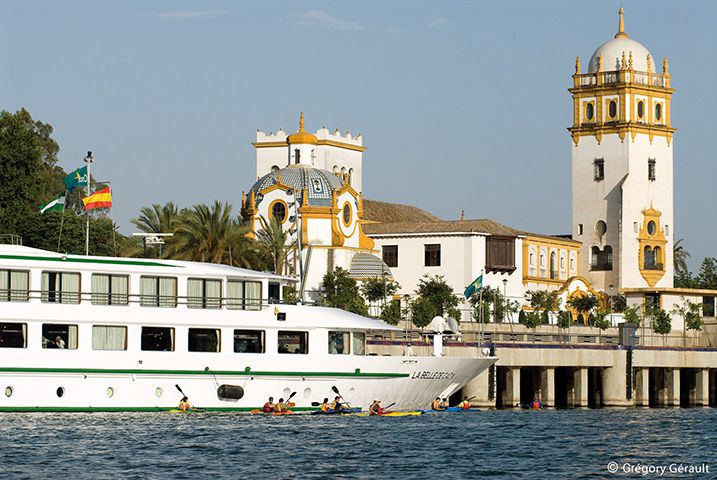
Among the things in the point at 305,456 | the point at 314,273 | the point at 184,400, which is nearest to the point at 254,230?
the point at 314,273

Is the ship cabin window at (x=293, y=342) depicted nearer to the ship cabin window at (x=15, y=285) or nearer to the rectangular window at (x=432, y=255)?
the ship cabin window at (x=15, y=285)

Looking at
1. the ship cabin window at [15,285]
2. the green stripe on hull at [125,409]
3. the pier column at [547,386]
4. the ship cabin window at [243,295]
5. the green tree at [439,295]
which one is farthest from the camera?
the green tree at [439,295]

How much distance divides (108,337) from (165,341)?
7.27 feet

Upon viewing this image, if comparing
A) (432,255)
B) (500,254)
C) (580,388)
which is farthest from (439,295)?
(580,388)

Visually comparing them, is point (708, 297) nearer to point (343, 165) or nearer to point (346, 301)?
point (343, 165)

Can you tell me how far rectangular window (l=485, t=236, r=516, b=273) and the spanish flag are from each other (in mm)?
59412

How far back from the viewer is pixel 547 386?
263ft

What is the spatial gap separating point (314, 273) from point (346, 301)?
48.8 ft

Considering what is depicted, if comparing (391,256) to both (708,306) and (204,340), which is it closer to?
(708,306)

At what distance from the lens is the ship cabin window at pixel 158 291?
57.6 meters

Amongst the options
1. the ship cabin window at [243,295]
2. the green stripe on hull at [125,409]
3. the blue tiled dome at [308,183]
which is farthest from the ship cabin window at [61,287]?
the blue tiled dome at [308,183]

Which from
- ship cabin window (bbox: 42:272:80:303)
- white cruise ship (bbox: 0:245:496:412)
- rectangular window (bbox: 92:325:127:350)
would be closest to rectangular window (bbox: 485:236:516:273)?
white cruise ship (bbox: 0:245:496:412)

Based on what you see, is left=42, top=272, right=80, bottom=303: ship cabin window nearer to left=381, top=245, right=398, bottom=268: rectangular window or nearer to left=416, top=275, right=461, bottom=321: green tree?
left=416, top=275, right=461, bottom=321: green tree

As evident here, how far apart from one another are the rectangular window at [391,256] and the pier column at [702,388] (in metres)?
35.2
